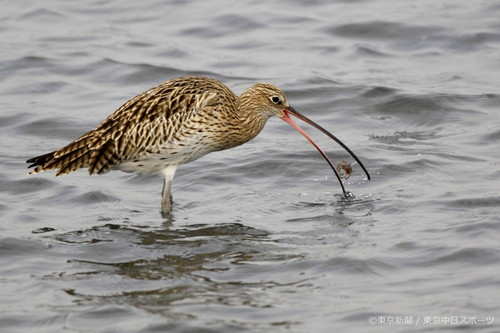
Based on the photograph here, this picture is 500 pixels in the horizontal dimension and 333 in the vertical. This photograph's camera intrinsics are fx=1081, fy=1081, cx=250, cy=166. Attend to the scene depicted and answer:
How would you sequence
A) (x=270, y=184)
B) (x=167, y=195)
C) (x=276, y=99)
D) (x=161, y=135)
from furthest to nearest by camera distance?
(x=270, y=184), (x=276, y=99), (x=167, y=195), (x=161, y=135)

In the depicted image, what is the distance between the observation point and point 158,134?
10883 mm

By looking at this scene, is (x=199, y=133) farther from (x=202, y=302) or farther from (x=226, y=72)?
(x=226, y=72)

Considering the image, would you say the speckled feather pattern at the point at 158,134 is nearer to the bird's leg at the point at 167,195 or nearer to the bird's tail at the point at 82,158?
the bird's tail at the point at 82,158

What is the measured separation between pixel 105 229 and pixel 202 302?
7.79 ft

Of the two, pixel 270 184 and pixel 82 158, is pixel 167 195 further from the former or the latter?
pixel 270 184

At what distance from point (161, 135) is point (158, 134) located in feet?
0.11

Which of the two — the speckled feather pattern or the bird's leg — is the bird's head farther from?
the bird's leg

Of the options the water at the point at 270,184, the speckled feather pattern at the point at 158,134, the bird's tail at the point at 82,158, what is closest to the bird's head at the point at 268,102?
the speckled feather pattern at the point at 158,134

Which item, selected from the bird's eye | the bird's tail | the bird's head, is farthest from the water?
→ the bird's eye

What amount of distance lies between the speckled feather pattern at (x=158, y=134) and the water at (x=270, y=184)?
1.73 feet

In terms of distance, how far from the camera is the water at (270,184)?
8344mm

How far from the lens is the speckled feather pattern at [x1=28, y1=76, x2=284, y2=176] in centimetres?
1088

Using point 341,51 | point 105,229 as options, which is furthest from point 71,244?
point 341,51

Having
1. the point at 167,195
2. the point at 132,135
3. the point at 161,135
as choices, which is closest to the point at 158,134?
the point at 161,135
